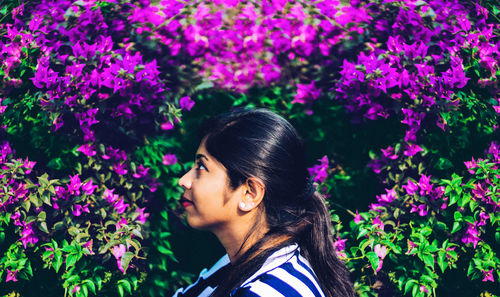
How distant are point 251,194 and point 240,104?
973 millimetres

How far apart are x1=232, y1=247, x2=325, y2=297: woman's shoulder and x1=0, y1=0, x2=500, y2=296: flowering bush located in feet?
2.72

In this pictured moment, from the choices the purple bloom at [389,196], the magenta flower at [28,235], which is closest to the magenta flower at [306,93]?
the purple bloom at [389,196]

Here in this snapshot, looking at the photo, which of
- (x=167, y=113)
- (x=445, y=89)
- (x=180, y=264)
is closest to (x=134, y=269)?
(x=180, y=264)

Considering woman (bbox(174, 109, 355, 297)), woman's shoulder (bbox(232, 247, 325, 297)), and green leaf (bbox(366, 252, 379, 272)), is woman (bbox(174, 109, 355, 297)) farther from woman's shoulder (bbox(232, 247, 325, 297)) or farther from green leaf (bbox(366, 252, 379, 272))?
green leaf (bbox(366, 252, 379, 272))

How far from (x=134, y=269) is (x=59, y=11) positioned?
59.6 inches

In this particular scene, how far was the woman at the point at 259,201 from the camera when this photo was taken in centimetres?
193

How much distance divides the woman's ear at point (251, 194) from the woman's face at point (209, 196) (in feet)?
0.11

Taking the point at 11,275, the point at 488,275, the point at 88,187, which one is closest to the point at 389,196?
the point at 488,275

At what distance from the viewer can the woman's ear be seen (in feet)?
6.43

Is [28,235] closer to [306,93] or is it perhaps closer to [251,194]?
[251,194]

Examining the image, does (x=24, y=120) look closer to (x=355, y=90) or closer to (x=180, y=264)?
(x=180, y=264)

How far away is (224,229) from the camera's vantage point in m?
2.09

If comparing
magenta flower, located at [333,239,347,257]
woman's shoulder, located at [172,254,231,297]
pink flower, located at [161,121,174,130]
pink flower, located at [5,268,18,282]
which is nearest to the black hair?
woman's shoulder, located at [172,254,231,297]

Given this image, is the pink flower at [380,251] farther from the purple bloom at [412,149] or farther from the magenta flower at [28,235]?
the magenta flower at [28,235]
